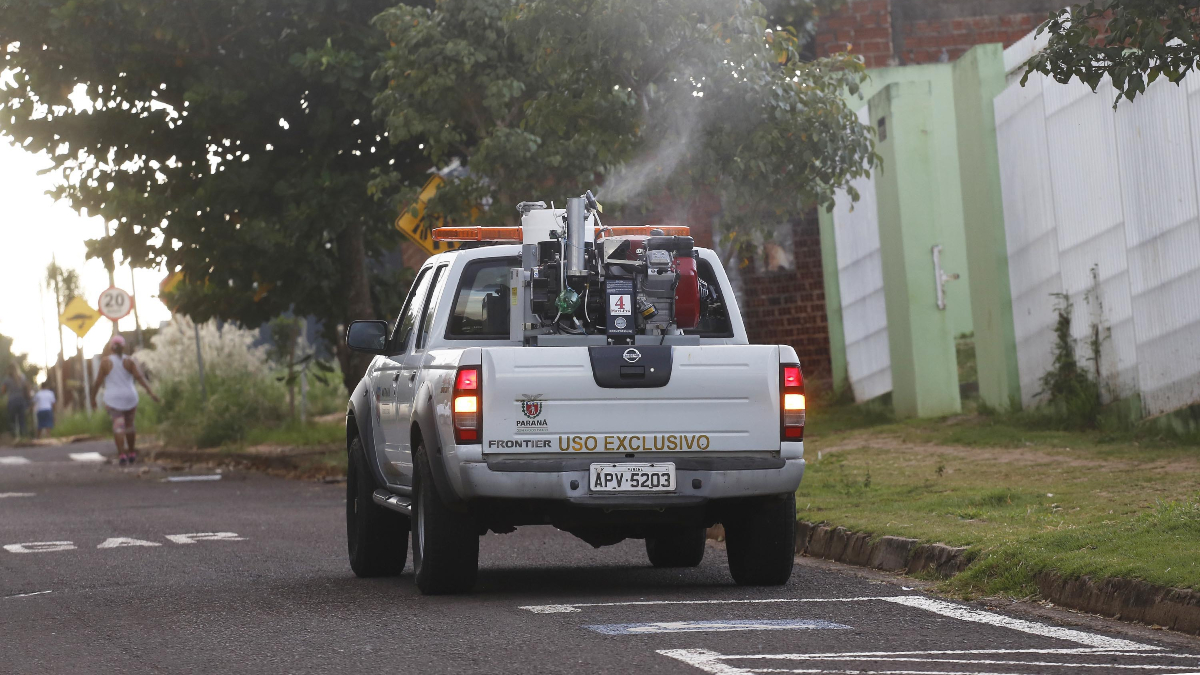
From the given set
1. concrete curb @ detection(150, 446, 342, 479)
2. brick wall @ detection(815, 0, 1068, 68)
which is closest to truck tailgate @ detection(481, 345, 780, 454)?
concrete curb @ detection(150, 446, 342, 479)

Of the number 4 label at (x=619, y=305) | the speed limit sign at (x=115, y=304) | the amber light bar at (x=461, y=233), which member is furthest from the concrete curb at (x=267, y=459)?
the number 4 label at (x=619, y=305)

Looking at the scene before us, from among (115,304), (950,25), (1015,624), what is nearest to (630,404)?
(1015,624)

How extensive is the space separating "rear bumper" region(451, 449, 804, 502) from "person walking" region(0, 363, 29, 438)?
1365 inches

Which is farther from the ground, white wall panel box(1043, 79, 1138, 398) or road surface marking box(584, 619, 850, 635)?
white wall panel box(1043, 79, 1138, 398)

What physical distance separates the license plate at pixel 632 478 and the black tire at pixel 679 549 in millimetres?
1841

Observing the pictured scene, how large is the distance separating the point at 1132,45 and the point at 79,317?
3168 centimetres

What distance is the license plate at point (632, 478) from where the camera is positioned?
836 centimetres

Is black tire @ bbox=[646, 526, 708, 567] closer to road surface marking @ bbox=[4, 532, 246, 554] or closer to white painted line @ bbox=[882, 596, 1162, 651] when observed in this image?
white painted line @ bbox=[882, 596, 1162, 651]

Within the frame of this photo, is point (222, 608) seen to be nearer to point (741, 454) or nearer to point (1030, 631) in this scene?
point (741, 454)

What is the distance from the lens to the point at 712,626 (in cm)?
750

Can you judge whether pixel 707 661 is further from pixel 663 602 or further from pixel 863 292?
pixel 863 292

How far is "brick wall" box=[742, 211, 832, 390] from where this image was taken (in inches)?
935

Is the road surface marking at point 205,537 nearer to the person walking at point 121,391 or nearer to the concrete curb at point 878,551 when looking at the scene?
the concrete curb at point 878,551

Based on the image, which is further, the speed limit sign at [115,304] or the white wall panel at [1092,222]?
the speed limit sign at [115,304]
